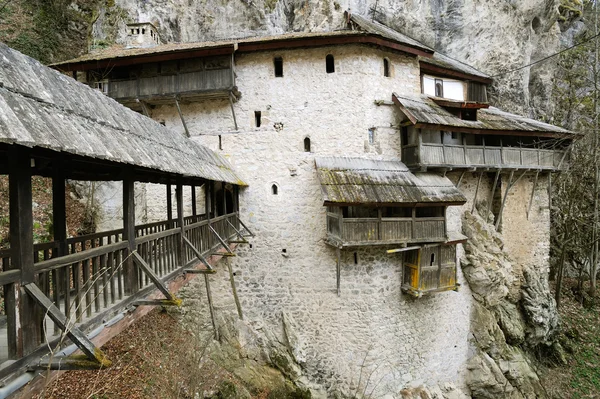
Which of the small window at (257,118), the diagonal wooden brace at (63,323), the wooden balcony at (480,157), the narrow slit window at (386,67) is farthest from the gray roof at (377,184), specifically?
the diagonal wooden brace at (63,323)

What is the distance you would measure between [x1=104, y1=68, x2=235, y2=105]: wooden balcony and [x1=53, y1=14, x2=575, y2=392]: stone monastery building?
38mm

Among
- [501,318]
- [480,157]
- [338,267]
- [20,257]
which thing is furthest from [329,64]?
[501,318]

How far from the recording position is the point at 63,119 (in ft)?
9.57

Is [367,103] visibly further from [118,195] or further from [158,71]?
[118,195]

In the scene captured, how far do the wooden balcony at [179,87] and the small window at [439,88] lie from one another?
26.7 feet

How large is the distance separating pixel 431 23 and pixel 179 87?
1240 centimetres

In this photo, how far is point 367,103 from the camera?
10984 millimetres

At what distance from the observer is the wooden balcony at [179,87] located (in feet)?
35.4

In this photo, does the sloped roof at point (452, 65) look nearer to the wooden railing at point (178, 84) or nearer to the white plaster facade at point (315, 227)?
the white plaster facade at point (315, 227)

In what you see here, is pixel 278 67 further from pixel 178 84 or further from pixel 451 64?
pixel 451 64

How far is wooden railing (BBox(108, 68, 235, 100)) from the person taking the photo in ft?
35.4

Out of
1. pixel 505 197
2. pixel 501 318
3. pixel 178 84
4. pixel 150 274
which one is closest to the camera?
pixel 150 274

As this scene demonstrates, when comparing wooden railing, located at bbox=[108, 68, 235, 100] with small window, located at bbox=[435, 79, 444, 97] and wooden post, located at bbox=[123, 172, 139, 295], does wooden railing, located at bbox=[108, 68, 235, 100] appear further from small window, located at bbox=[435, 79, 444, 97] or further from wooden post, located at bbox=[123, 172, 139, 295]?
small window, located at bbox=[435, 79, 444, 97]

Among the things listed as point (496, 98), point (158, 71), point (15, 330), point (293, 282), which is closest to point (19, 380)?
point (15, 330)
